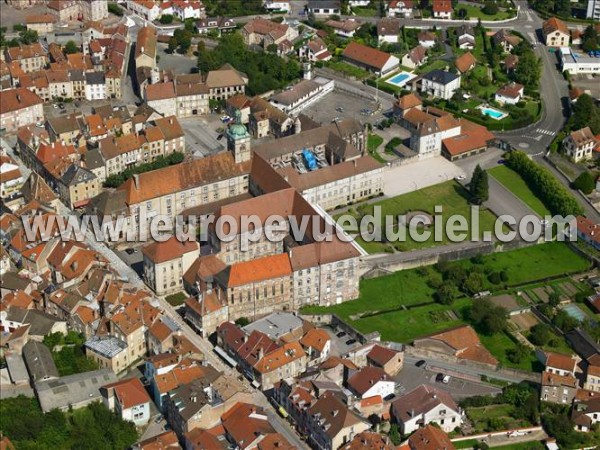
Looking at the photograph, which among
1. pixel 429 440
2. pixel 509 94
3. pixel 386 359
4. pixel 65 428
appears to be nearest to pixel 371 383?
pixel 386 359

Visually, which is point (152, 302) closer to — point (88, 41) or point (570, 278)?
point (570, 278)

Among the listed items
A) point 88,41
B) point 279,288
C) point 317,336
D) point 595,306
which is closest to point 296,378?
point 317,336

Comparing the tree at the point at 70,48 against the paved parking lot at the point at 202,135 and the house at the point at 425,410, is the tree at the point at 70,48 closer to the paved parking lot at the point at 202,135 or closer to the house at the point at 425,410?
the paved parking lot at the point at 202,135

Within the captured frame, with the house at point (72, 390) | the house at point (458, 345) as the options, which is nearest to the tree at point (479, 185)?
the house at point (458, 345)

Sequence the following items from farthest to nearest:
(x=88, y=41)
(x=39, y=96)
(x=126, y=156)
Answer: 1. (x=88, y=41)
2. (x=39, y=96)
3. (x=126, y=156)

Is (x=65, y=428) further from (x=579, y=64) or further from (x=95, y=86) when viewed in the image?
(x=579, y=64)

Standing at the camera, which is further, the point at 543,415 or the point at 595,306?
the point at 595,306
